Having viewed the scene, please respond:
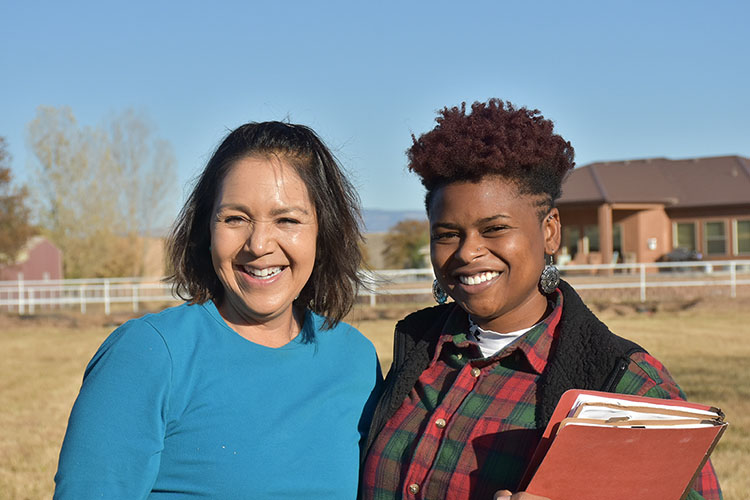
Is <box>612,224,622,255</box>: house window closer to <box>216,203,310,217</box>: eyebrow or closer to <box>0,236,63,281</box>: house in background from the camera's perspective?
<box>0,236,63,281</box>: house in background

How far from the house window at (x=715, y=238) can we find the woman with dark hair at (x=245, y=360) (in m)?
32.3

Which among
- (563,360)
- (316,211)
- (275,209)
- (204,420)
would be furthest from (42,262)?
(563,360)

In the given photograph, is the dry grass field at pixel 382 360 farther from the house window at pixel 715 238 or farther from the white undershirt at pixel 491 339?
the house window at pixel 715 238

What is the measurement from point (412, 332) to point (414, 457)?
1.94 feet

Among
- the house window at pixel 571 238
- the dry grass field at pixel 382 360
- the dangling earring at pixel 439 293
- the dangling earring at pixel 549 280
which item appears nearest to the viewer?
the dangling earring at pixel 549 280

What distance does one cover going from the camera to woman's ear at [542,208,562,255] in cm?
261

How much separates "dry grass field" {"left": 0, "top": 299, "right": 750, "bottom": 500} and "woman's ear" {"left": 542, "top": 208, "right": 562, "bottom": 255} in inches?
63.5

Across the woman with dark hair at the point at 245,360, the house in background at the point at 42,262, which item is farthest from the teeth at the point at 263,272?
the house in background at the point at 42,262

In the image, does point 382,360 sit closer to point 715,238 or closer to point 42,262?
point 715,238

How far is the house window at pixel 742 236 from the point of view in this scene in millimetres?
31819

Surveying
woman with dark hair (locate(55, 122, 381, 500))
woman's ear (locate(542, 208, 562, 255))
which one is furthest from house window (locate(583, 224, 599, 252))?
woman's ear (locate(542, 208, 562, 255))

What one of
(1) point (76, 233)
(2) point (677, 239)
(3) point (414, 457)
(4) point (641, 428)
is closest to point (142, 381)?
(3) point (414, 457)

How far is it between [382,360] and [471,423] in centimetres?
1021

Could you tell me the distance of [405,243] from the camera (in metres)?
41.6
